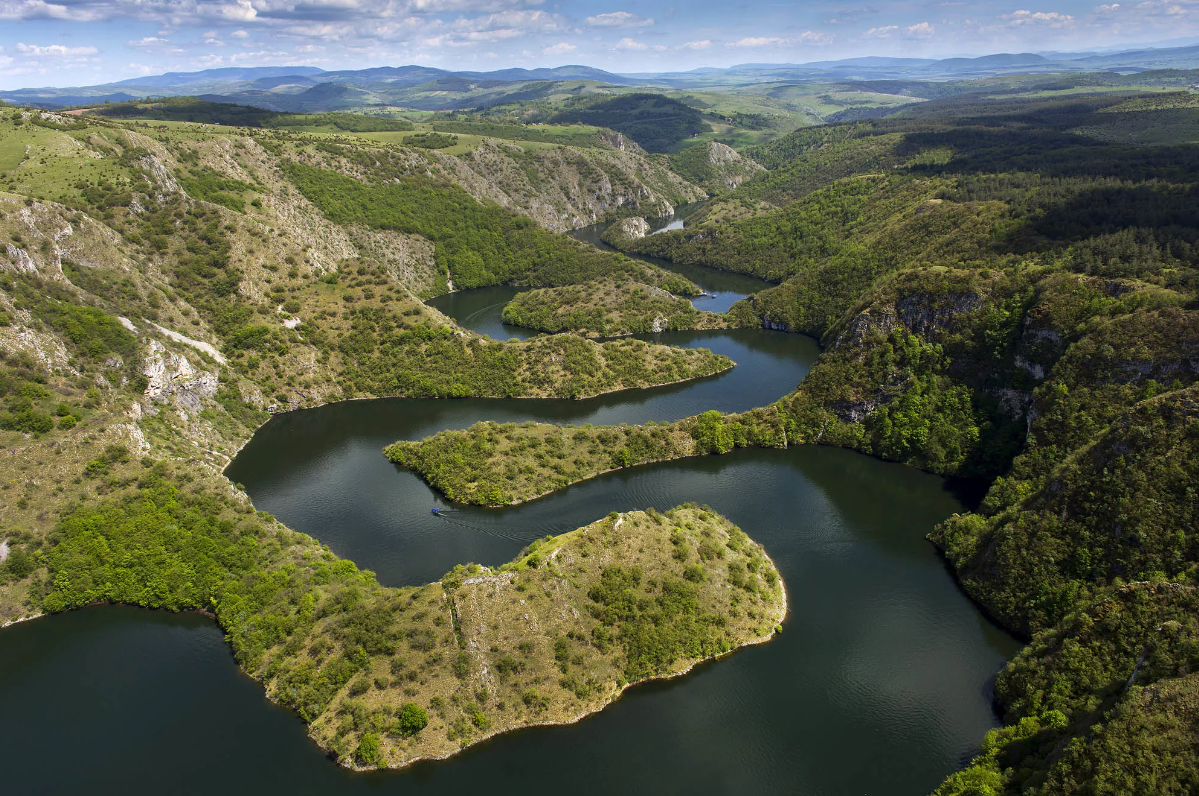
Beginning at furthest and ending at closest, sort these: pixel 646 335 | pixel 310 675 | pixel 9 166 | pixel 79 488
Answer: pixel 646 335
pixel 9 166
pixel 79 488
pixel 310 675

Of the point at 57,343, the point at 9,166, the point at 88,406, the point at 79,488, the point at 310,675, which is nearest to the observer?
the point at 310,675

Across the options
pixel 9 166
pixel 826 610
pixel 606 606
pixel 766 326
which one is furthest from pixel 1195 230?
pixel 9 166

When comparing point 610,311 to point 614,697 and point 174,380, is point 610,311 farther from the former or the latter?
point 614,697

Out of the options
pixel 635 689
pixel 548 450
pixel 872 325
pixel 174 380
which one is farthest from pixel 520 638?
pixel 872 325

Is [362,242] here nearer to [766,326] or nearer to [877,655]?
[766,326]

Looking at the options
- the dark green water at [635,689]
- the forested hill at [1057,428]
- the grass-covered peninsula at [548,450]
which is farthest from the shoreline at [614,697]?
the grass-covered peninsula at [548,450]

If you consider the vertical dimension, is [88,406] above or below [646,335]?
above
